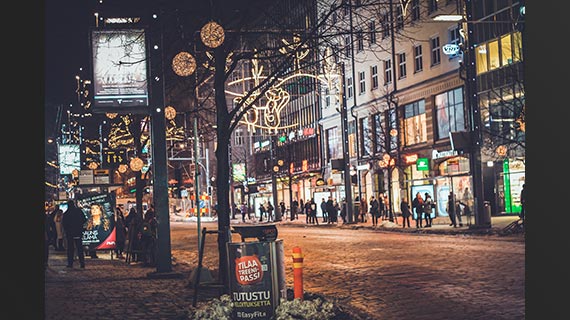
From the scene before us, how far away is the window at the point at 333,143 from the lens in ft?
239

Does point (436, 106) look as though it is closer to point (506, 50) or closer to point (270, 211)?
point (506, 50)

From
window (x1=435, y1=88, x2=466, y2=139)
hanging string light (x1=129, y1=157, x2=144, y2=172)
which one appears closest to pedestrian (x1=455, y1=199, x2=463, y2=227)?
window (x1=435, y1=88, x2=466, y2=139)

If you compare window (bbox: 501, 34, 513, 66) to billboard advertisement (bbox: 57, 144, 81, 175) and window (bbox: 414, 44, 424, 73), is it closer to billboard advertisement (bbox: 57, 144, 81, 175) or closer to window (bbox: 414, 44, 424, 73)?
window (bbox: 414, 44, 424, 73)

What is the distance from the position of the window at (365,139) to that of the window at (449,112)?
10.2m

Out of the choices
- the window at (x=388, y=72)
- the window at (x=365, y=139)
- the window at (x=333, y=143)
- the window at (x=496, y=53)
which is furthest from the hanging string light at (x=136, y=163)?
the window at (x=333, y=143)

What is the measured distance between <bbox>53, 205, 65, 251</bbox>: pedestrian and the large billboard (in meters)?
15.6

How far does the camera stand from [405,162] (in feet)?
189

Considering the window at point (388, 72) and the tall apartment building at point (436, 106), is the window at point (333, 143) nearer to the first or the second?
the tall apartment building at point (436, 106)

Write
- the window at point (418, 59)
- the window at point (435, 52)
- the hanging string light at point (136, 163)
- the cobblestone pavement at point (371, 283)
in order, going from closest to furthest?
the cobblestone pavement at point (371, 283)
the hanging string light at point (136, 163)
the window at point (435, 52)
the window at point (418, 59)

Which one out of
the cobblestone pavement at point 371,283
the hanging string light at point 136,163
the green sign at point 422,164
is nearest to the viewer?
the cobblestone pavement at point 371,283

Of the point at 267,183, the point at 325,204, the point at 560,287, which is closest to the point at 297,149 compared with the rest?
the point at 267,183

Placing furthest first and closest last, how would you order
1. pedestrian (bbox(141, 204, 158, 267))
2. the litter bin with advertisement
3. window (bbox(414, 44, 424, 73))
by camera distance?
window (bbox(414, 44, 424, 73)) < pedestrian (bbox(141, 204, 158, 267)) < the litter bin with advertisement

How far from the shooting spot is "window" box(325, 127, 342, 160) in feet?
239

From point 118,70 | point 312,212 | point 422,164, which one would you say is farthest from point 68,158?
point 118,70
